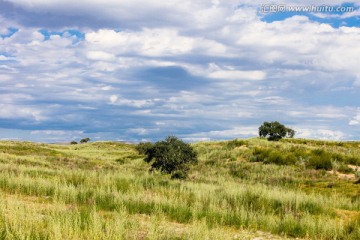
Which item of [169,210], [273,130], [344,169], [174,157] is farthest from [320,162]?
[273,130]

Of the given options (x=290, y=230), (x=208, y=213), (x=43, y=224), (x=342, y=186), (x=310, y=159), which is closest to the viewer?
(x=43, y=224)

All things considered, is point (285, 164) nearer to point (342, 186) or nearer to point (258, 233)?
point (342, 186)

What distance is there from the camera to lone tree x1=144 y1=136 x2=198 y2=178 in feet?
97.1

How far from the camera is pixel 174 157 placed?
1165 inches

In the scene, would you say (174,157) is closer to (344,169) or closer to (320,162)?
(320,162)

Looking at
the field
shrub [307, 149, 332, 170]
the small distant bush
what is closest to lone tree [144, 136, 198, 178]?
the field

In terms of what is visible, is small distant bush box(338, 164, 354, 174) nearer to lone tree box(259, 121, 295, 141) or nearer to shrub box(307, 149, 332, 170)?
shrub box(307, 149, 332, 170)

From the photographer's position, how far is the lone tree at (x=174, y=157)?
2959cm

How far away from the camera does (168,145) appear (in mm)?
33406

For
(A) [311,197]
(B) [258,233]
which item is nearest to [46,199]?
(B) [258,233]

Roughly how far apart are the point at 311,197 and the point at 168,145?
17.2 meters

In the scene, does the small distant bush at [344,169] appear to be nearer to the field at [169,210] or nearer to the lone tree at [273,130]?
the field at [169,210]

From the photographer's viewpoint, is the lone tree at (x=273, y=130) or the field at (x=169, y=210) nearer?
the field at (x=169, y=210)

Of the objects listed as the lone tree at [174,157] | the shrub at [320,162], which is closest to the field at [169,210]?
the shrub at [320,162]
